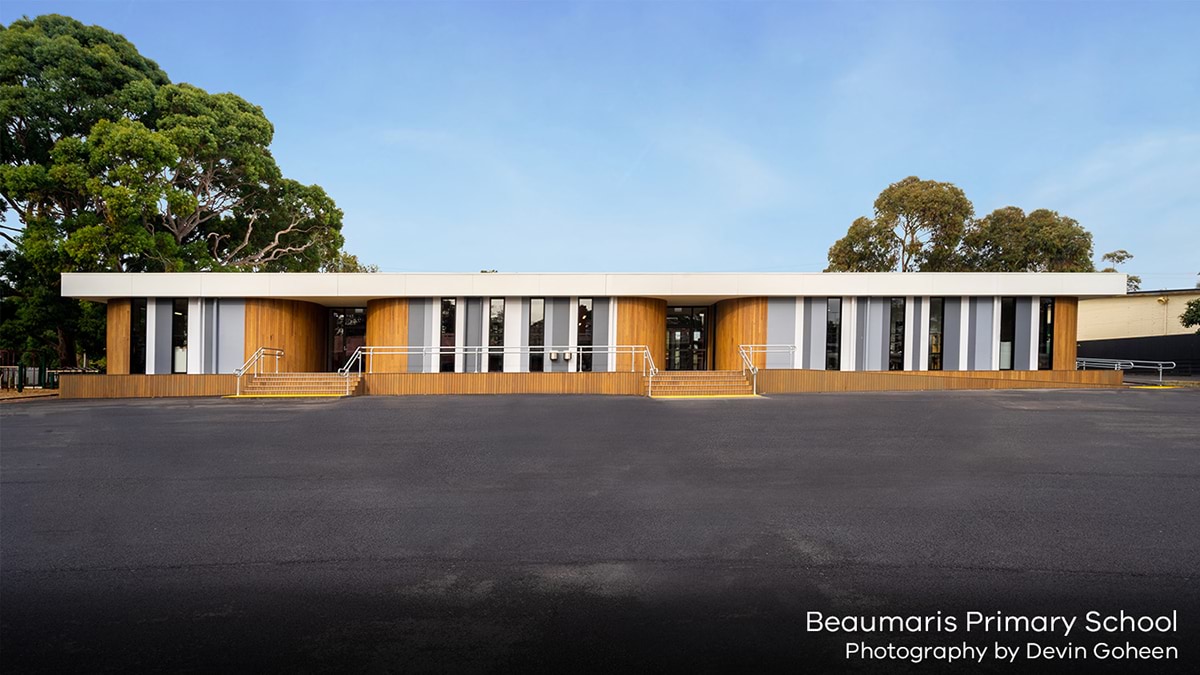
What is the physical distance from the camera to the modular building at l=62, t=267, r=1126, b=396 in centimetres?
1956

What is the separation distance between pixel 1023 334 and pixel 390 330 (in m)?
20.5

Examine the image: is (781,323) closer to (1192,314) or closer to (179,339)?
(179,339)

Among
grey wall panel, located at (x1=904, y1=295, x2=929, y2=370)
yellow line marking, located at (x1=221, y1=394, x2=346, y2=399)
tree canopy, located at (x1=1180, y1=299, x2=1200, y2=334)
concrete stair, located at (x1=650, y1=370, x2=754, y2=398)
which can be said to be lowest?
yellow line marking, located at (x1=221, y1=394, x2=346, y2=399)

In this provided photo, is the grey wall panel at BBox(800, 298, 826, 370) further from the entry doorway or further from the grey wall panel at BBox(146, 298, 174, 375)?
the grey wall panel at BBox(146, 298, 174, 375)

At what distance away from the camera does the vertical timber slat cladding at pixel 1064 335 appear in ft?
66.0

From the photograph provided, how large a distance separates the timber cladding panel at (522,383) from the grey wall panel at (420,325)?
227cm

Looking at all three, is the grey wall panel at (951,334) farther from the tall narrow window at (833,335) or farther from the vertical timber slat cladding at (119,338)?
the vertical timber slat cladding at (119,338)

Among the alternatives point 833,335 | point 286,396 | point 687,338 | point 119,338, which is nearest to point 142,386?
point 119,338

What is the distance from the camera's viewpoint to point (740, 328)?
67.5 feet

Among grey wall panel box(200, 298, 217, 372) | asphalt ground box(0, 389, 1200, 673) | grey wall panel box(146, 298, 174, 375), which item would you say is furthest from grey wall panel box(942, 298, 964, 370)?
grey wall panel box(146, 298, 174, 375)

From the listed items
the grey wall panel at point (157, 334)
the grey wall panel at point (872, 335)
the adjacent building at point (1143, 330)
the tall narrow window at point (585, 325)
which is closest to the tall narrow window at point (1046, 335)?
the grey wall panel at point (872, 335)

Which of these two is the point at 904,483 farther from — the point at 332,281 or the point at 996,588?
the point at 332,281

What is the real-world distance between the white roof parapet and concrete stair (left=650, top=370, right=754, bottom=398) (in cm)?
317

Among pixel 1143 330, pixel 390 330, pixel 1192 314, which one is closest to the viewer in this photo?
pixel 390 330
